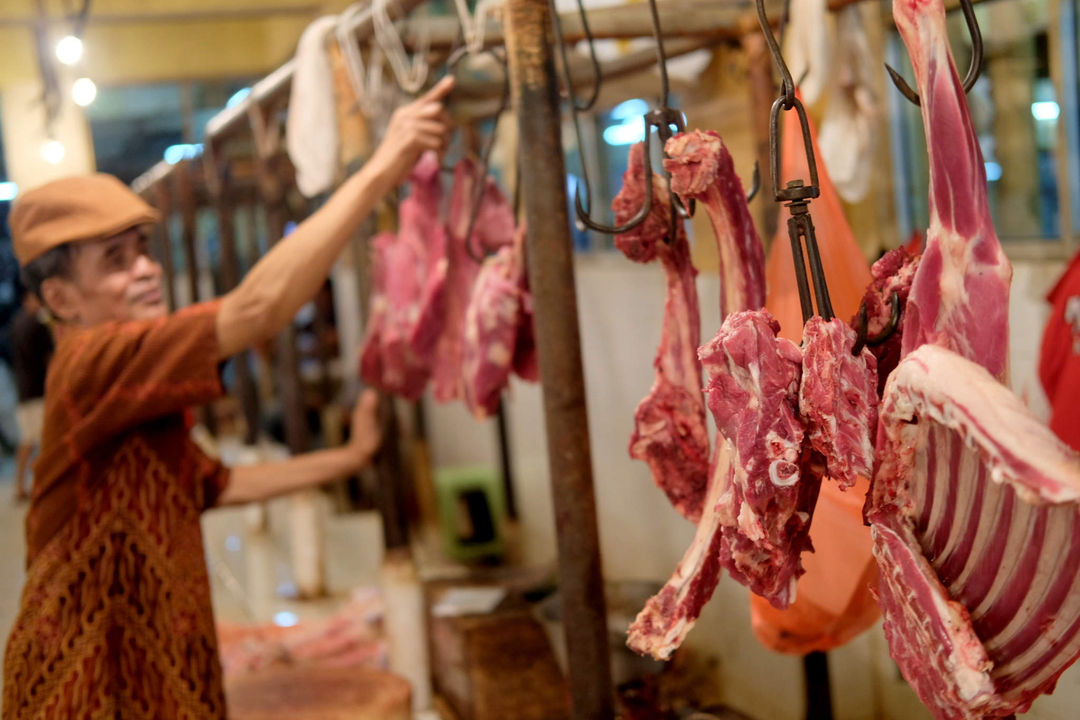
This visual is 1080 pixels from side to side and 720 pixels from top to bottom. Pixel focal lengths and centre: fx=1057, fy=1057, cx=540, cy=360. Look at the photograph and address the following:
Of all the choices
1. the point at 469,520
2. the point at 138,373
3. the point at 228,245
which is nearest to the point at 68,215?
the point at 138,373

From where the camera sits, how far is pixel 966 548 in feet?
3.46

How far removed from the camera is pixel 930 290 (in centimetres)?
111

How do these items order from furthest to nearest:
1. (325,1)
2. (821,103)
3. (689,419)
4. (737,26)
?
(325,1) < (821,103) < (737,26) < (689,419)

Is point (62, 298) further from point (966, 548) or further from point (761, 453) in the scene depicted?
point (966, 548)

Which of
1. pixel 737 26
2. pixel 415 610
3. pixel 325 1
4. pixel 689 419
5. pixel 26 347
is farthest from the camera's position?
pixel 325 1

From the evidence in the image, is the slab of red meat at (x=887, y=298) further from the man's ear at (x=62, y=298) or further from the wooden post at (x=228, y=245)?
the wooden post at (x=228, y=245)

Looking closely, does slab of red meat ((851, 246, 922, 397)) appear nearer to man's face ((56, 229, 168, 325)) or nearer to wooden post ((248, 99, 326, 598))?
A: man's face ((56, 229, 168, 325))

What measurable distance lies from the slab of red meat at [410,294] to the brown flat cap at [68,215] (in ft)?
2.56

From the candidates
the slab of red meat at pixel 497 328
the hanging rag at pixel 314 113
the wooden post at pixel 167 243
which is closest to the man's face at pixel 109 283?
the hanging rag at pixel 314 113

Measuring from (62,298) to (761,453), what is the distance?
1717 millimetres

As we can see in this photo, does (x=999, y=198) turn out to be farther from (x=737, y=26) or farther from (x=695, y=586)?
(x=695, y=586)

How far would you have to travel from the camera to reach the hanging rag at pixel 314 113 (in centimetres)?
271

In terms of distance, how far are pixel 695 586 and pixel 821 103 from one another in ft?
6.41

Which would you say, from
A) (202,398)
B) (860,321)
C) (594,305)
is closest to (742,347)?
(860,321)
